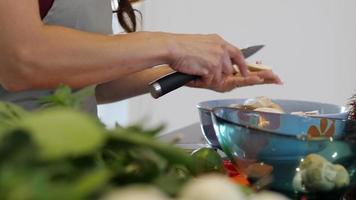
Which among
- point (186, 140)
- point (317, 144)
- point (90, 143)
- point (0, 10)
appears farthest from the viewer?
point (186, 140)

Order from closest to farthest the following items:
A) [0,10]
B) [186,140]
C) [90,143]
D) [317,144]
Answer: [90,143] < [317,144] < [0,10] < [186,140]

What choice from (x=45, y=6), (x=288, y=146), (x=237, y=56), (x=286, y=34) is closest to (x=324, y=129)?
(x=288, y=146)

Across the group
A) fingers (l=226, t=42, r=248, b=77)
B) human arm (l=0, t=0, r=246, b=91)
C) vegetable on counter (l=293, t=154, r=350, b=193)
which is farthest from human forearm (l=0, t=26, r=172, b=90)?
vegetable on counter (l=293, t=154, r=350, b=193)

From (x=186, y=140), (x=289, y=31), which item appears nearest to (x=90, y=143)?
(x=186, y=140)

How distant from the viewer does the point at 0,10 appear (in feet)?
2.31

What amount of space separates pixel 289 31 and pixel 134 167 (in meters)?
1.95

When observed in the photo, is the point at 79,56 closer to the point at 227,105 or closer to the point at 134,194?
the point at 227,105

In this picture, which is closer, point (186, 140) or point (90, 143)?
point (90, 143)

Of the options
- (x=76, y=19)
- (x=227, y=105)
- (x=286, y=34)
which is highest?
(x=76, y=19)

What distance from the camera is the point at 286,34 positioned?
2.10 meters

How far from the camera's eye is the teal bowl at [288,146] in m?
0.47

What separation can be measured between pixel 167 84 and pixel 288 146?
1.08ft

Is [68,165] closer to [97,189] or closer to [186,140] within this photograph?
[97,189]

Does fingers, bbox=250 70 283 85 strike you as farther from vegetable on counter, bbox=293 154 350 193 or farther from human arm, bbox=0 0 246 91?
vegetable on counter, bbox=293 154 350 193
